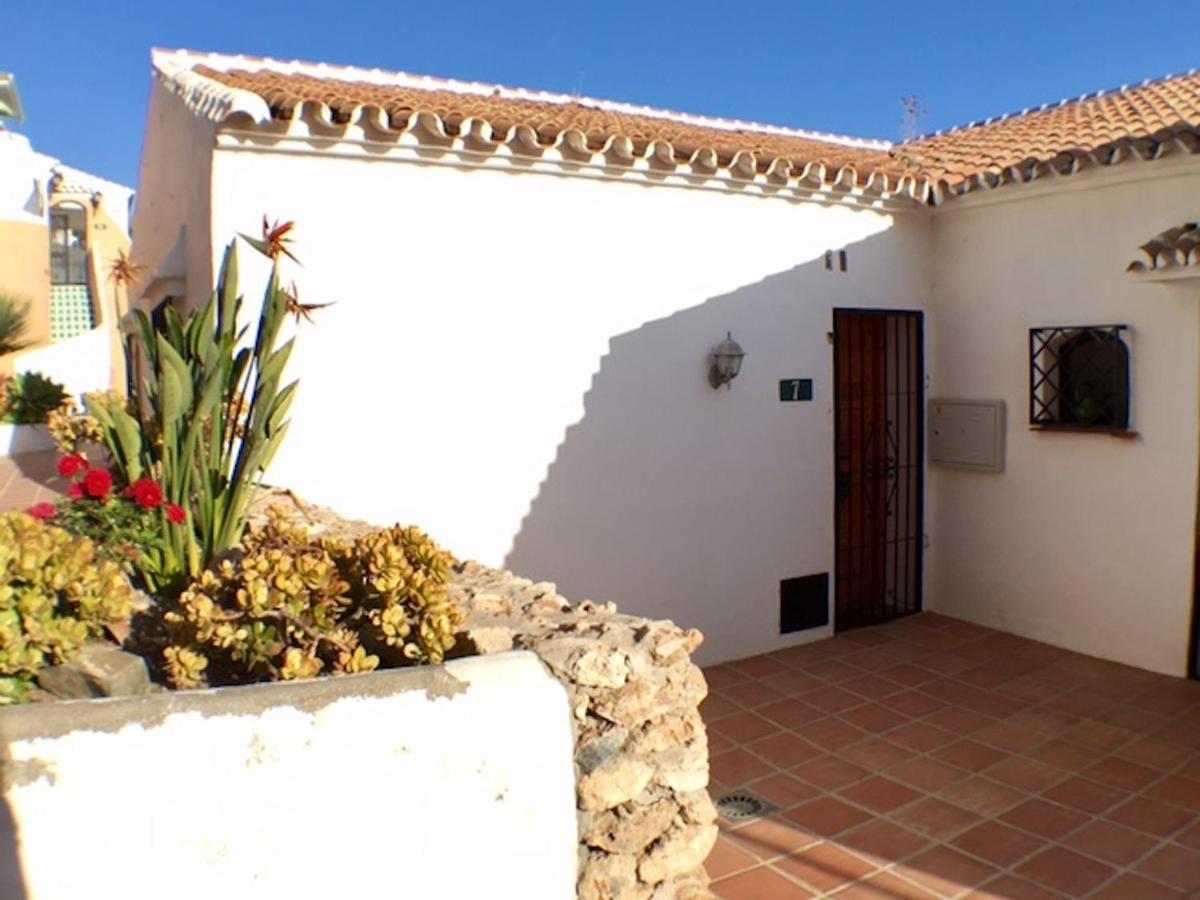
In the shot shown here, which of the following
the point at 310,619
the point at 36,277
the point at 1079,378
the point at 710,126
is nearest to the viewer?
the point at 310,619

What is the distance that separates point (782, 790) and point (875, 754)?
895 mm

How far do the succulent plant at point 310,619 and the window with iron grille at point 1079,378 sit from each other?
21.6 ft

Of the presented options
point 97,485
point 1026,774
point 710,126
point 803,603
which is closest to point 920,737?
point 1026,774

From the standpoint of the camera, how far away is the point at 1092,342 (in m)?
8.20

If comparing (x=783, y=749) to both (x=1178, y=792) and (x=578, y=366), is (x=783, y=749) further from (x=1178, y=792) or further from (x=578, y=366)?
(x=578, y=366)

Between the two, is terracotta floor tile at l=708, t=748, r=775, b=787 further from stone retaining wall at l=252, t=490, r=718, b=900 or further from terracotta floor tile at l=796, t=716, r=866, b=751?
stone retaining wall at l=252, t=490, r=718, b=900

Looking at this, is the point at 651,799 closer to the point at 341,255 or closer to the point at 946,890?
the point at 946,890

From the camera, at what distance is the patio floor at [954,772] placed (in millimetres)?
4738

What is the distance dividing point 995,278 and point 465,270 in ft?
16.9

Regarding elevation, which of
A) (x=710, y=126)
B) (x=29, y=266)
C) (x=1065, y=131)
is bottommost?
(x=1065, y=131)

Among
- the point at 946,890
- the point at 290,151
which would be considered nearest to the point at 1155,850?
the point at 946,890

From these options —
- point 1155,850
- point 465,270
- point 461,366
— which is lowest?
point 1155,850

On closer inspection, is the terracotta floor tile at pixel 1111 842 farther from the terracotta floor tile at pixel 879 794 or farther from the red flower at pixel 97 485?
the red flower at pixel 97 485

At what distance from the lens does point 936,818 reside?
5316 mm
